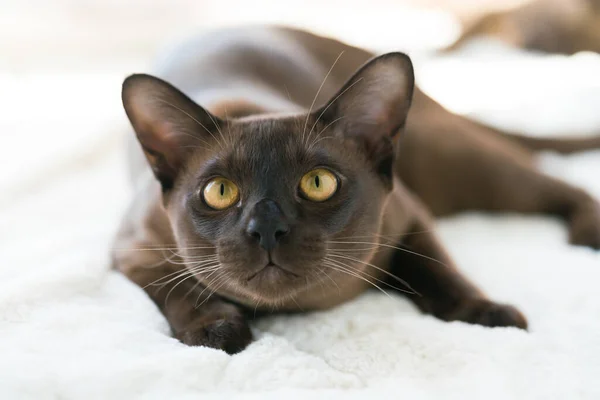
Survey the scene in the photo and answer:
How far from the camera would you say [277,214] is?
0.91 metres

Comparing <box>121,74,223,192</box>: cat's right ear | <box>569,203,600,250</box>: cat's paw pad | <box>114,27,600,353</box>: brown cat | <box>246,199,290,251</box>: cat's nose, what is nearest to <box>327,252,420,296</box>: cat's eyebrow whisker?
<box>114,27,600,353</box>: brown cat

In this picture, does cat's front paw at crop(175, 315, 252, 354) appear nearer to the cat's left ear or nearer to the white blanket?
the white blanket

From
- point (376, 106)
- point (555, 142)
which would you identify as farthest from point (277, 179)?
point (555, 142)

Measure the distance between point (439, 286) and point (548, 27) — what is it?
1680mm

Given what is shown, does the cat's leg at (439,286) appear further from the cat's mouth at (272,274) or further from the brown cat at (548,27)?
the brown cat at (548,27)

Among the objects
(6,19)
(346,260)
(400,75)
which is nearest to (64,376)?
(346,260)

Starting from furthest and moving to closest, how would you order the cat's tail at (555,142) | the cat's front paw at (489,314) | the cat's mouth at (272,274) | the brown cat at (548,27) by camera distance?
the brown cat at (548,27) < the cat's tail at (555,142) < the cat's front paw at (489,314) < the cat's mouth at (272,274)

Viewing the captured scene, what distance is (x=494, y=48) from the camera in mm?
2500

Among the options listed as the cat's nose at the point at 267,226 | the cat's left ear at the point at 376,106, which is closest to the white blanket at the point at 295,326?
the cat's nose at the point at 267,226

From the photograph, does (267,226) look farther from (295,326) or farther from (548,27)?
(548,27)

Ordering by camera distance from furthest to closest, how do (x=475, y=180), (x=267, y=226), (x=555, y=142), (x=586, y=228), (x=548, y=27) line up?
(x=548, y=27), (x=555, y=142), (x=475, y=180), (x=586, y=228), (x=267, y=226)

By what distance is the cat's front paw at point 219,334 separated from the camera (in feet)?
3.14

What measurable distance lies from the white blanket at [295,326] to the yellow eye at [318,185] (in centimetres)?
22

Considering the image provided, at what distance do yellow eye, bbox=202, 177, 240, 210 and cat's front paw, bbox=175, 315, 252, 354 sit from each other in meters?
0.18
